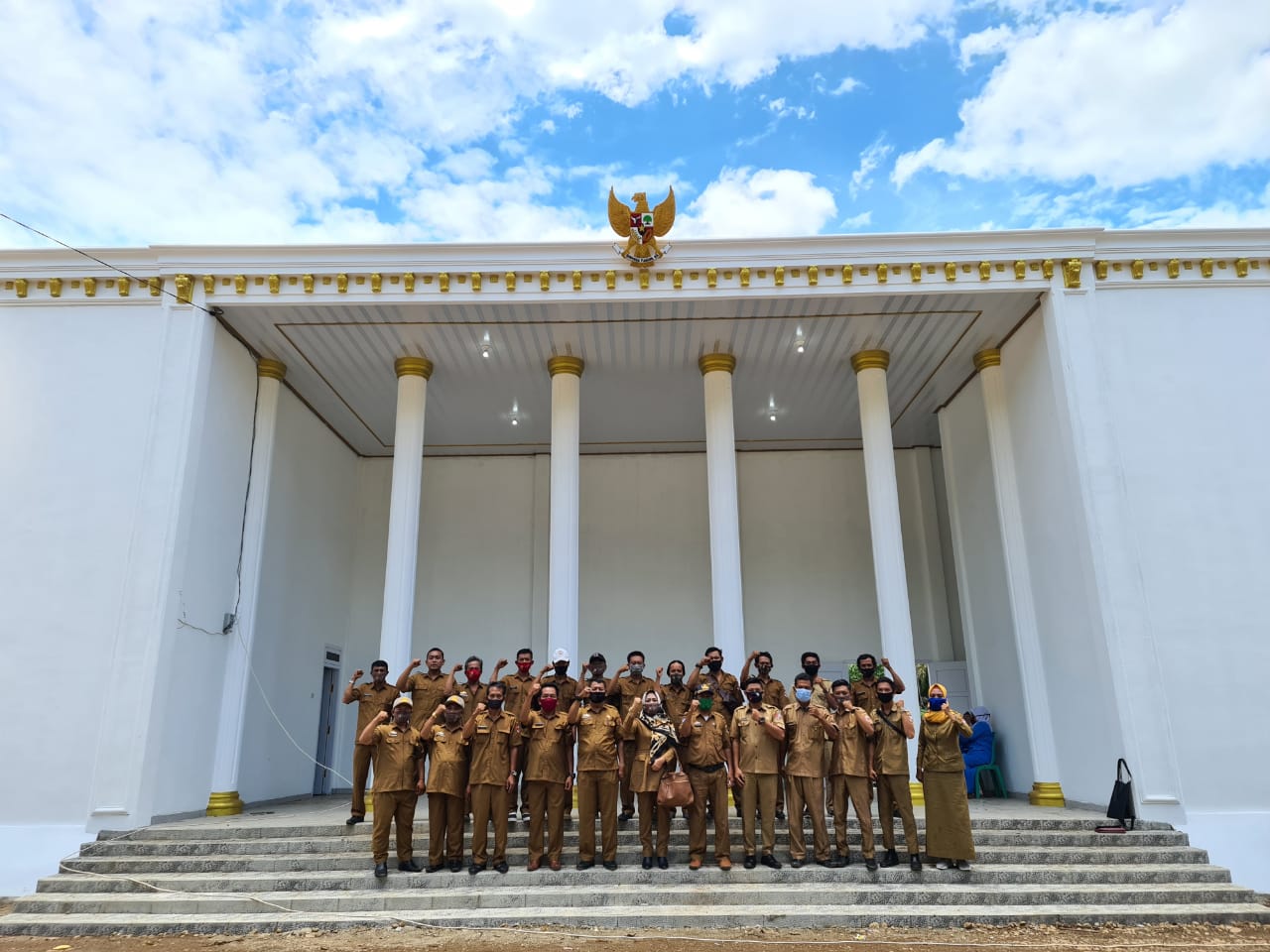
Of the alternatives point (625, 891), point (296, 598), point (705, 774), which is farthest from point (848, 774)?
point (296, 598)

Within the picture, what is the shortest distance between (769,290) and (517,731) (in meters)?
5.16

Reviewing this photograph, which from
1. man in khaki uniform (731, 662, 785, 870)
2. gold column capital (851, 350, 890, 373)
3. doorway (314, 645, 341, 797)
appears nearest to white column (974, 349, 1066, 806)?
gold column capital (851, 350, 890, 373)

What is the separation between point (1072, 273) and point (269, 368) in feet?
29.7

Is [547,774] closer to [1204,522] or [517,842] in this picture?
[517,842]

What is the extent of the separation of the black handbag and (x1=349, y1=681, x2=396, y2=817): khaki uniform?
6.35 m

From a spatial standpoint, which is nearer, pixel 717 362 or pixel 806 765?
pixel 806 765

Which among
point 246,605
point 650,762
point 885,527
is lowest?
point 650,762

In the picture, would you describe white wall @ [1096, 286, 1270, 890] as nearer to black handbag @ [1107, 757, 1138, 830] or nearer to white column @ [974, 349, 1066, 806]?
black handbag @ [1107, 757, 1138, 830]

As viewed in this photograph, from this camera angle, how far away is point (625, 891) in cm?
594

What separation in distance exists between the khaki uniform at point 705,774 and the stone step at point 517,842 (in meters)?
0.51

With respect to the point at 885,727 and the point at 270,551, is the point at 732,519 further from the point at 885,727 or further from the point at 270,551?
the point at 270,551

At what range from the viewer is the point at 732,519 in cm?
953

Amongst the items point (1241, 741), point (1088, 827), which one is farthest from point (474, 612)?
point (1241, 741)

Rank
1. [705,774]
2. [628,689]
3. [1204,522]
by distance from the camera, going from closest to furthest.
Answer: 1. [705,774]
2. [628,689]
3. [1204,522]
